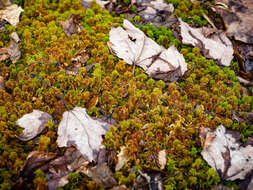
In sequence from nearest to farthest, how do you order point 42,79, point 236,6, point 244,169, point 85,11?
1. point 244,169
2. point 42,79
3. point 85,11
4. point 236,6

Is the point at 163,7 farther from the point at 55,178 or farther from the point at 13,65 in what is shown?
the point at 55,178

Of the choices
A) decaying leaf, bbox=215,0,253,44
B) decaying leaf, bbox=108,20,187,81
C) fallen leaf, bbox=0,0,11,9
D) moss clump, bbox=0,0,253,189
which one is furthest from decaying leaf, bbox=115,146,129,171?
fallen leaf, bbox=0,0,11,9

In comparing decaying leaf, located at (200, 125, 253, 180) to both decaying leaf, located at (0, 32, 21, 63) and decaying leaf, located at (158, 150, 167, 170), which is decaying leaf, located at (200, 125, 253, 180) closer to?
decaying leaf, located at (158, 150, 167, 170)

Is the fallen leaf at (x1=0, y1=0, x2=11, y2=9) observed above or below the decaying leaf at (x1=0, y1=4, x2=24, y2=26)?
above

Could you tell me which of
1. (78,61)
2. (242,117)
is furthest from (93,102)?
(242,117)

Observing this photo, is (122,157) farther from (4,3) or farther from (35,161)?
(4,3)

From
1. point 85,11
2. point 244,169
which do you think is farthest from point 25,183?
point 85,11

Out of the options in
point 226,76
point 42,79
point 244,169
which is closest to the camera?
point 244,169
